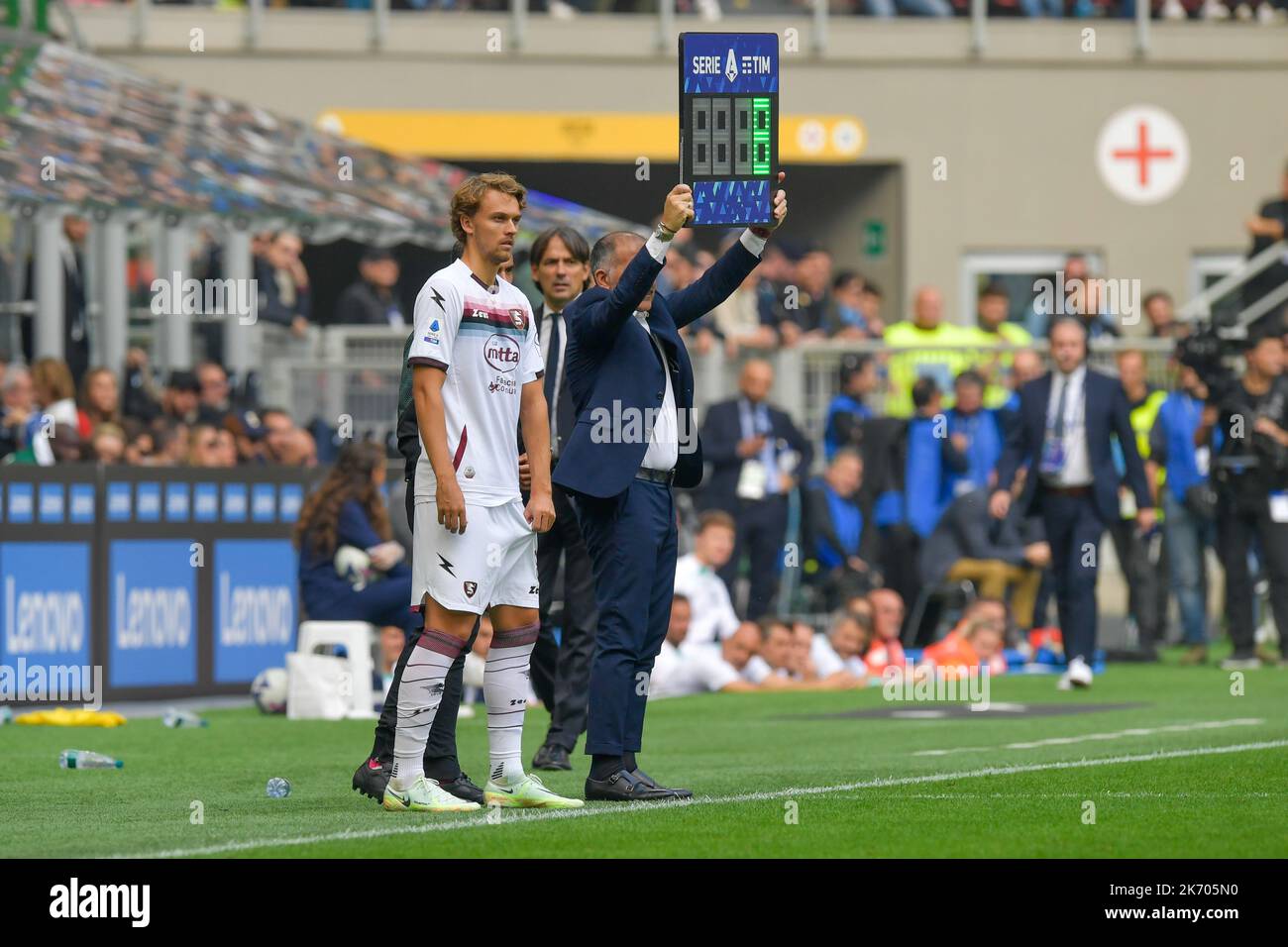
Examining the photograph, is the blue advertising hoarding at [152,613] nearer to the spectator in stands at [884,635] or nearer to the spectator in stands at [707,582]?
the spectator in stands at [707,582]

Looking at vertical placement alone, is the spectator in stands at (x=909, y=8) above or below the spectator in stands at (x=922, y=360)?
above

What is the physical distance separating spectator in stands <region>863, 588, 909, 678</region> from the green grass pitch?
99.1 inches

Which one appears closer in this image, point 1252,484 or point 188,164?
point 1252,484

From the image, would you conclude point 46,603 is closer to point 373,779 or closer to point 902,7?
point 373,779

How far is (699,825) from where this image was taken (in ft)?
29.5

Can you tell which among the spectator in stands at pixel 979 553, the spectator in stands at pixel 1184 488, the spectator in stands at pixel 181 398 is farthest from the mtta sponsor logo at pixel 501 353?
the spectator in stands at pixel 1184 488

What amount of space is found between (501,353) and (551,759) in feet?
9.72

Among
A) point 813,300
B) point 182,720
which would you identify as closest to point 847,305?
point 813,300

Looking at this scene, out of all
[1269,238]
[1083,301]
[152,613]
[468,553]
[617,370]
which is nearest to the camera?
[468,553]

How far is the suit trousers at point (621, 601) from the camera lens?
9859 millimetres

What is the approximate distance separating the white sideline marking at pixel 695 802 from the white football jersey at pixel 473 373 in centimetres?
110

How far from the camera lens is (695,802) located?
32.1 ft
